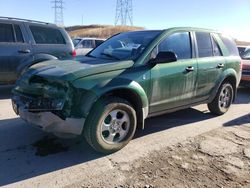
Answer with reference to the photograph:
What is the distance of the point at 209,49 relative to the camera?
582 centimetres

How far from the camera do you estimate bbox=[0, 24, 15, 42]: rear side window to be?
7230 millimetres

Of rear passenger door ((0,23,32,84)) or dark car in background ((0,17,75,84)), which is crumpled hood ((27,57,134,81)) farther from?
Result: rear passenger door ((0,23,32,84))

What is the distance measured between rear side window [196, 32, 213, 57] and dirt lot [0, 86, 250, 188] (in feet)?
4.62

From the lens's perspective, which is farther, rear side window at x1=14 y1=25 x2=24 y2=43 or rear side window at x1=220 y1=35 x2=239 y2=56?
rear side window at x1=14 y1=25 x2=24 y2=43

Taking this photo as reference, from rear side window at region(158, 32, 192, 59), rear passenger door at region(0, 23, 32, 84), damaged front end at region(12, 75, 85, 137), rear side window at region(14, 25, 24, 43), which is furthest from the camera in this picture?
rear side window at region(14, 25, 24, 43)

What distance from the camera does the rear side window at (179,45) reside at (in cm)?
488

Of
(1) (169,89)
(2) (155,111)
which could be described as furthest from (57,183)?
(1) (169,89)

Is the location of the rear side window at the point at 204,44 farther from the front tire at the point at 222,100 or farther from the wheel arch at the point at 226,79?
the front tire at the point at 222,100

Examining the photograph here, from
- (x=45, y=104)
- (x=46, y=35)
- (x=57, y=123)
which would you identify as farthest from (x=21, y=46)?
(x=57, y=123)

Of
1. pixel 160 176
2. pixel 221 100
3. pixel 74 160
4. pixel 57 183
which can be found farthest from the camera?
pixel 221 100

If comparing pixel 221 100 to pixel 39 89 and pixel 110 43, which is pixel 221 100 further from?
pixel 39 89

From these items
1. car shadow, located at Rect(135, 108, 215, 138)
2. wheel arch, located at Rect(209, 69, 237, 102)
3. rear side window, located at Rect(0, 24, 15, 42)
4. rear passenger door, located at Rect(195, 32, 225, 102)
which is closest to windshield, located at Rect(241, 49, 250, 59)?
wheel arch, located at Rect(209, 69, 237, 102)

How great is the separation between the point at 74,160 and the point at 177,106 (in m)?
2.11

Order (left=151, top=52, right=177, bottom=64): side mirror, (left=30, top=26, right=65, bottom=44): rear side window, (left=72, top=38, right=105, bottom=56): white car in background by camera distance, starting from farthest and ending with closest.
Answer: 1. (left=72, top=38, right=105, bottom=56): white car in background
2. (left=30, top=26, right=65, bottom=44): rear side window
3. (left=151, top=52, right=177, bottom=64): side mirror
